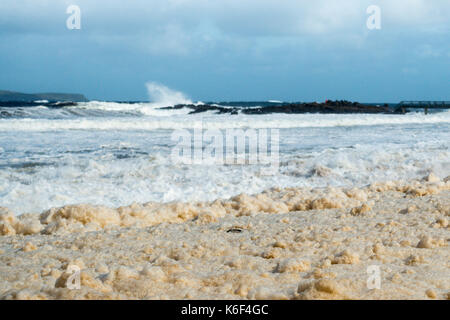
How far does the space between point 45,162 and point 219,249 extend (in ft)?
16.0

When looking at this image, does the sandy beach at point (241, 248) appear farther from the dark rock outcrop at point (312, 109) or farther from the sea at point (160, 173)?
the dark rock outcrop at point (312, 109)

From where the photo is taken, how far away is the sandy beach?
230 centimetres

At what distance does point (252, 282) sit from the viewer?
7.88 ft

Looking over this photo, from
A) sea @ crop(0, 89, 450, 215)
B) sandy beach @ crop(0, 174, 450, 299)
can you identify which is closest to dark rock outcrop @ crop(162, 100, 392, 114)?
sea @ crop(0, 89, 450, 215)

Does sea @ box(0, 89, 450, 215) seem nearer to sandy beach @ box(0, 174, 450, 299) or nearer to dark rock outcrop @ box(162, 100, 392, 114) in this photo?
sandy beach @ box(0, 174, 450, 299)

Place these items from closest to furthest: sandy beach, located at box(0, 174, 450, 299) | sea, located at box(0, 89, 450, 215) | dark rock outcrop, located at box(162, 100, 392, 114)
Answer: sandy beach, located at box(0, 174, 450, 299) < sea, located at box(0, 89, 450, 215) < dark rock outcrop, located at box(162, 100, 392, 114)

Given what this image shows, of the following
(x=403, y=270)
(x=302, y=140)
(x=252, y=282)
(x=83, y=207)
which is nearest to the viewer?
(x=252, y=282)

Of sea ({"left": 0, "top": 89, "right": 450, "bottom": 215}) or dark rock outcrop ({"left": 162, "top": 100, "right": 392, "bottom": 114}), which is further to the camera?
dark rock outcrop ({"left": 162, "top": 100, "right": 392, "bottom": 114})

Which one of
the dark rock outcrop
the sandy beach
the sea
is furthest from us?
the dark rock outcrop

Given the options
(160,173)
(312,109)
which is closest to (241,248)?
(160,173)

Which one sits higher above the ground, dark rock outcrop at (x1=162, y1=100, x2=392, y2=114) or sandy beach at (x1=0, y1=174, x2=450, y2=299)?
dark rock outcrop at (x1=162, y1=100, x2=392, y2=114)

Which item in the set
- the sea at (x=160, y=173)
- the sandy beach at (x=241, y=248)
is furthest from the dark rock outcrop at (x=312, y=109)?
the sandy beach at (x=241, y=248)
